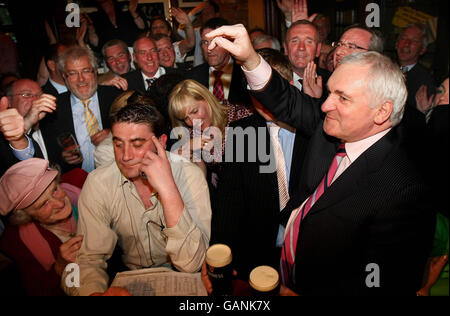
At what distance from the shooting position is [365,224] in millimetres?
1097

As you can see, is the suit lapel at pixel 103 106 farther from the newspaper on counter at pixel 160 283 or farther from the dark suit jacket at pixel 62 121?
the newspaper on counter at pixel 160 283

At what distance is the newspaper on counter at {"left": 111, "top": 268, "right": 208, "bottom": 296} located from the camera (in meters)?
1.12

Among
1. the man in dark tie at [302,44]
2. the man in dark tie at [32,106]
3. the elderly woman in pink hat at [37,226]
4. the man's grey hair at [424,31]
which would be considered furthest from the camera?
the man in dark tie at [302,44]

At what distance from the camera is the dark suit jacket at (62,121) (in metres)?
2.15

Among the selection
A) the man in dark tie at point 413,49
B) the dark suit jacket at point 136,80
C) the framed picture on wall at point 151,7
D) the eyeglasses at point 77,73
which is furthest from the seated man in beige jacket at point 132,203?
the framed picture on wall at point 151,7

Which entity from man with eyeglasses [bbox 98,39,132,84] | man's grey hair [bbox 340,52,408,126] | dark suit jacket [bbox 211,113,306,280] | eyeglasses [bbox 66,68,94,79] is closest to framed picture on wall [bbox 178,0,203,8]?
man with eyeglasses [bbox 98,39,132,84]

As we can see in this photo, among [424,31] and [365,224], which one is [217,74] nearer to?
[424,31]

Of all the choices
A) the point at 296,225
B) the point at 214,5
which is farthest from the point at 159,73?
the point at 296,225


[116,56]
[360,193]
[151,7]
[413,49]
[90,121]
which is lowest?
[360,193]

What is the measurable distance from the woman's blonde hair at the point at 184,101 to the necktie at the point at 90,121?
701 mm

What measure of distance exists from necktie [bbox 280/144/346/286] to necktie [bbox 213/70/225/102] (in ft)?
5.61

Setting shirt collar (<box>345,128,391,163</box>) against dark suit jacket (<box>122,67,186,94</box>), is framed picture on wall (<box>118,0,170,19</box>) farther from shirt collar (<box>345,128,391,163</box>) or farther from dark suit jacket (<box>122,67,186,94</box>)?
shirt collar (<box>345,128,391,163</box>)

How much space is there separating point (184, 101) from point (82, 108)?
939 mm

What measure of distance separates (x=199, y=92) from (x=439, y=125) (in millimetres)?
1719
